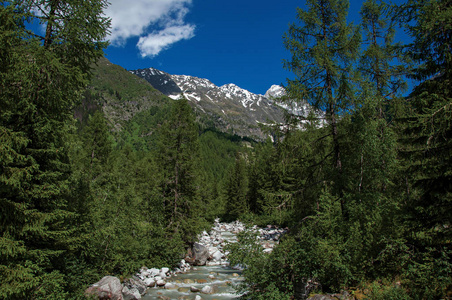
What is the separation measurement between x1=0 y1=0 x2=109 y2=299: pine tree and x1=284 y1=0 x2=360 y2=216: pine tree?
6989 mm

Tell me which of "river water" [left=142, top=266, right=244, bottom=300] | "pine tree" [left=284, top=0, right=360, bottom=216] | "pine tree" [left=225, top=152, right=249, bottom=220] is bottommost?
"river water" [left=142, top=266, right=244, bottom=300]

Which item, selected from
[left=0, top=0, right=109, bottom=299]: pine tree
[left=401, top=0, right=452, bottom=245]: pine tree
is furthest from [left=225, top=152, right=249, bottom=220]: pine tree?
[left=401, top=0, right=452, bottom=245]: pine tree

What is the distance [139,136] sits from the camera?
612ft

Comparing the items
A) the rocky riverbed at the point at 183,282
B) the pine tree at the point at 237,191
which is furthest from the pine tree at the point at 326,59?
the pine tree at the point at 237,191

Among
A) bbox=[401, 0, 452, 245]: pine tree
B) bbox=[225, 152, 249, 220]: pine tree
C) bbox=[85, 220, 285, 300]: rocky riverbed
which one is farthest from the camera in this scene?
bbox=[225, 152, 249, 220]: pine tree

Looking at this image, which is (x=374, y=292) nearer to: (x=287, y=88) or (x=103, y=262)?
(x=287, y=88)

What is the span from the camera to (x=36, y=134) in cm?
713

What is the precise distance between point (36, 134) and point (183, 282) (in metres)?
11.1

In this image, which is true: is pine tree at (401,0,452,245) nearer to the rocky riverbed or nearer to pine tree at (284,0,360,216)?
pine tree at (284,0,360,216)

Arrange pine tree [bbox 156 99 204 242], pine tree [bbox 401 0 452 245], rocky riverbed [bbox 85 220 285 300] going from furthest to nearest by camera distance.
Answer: pine tree [bbox 156 99 204 242] → rocky riverbed [bbox 85 220 285 300] → pine tree [bbox 401 0 452 245]

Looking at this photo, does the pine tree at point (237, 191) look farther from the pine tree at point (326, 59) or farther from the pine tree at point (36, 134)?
the pine tree at point (36, 134)

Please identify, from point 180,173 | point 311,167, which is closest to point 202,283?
point 180,173

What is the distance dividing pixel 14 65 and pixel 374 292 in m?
10.8

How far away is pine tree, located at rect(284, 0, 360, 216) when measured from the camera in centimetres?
899
